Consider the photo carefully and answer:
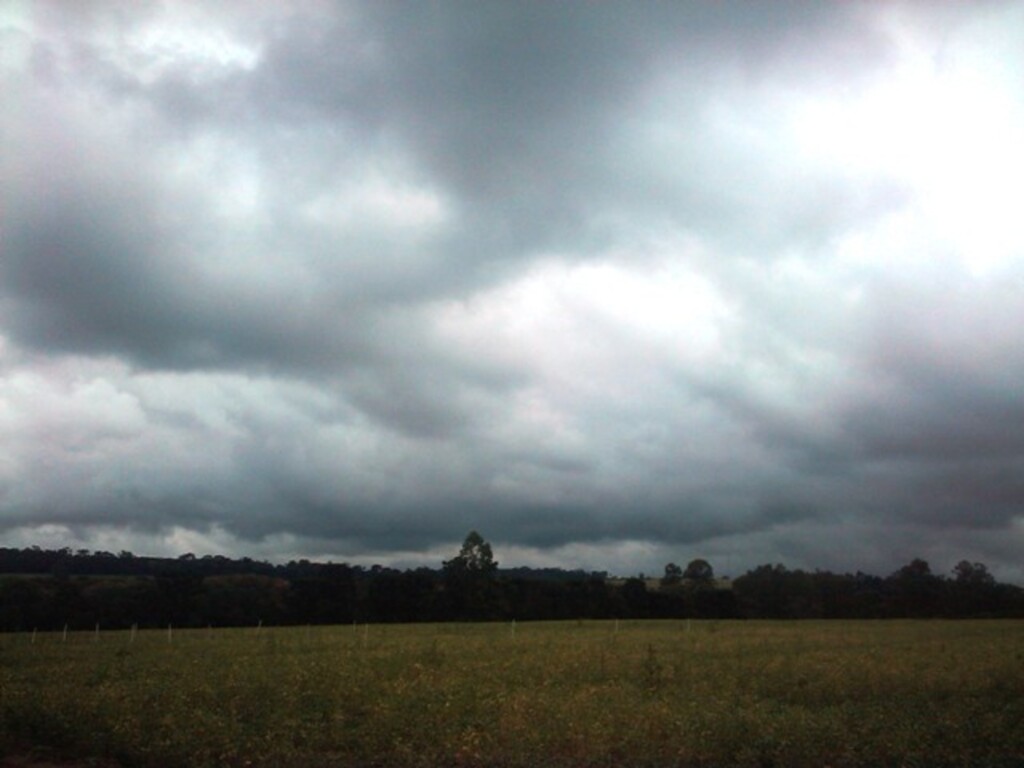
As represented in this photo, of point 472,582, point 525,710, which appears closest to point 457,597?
point 472,582

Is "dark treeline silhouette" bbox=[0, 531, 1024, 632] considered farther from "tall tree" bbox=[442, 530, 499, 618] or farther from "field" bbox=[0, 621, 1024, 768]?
"field" bbox=[0, 621, 1024, 768]

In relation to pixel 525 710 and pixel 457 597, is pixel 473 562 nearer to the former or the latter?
pixel 457 597

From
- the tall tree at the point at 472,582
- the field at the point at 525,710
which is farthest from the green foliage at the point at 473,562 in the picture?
the field at the point at 525,710

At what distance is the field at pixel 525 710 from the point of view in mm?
17688

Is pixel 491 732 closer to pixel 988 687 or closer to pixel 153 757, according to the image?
pixel 153 757

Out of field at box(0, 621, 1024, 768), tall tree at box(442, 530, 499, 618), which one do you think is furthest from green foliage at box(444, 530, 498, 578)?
field at box(0, 621, 1024, 768)

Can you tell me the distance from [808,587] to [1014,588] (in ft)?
96.0

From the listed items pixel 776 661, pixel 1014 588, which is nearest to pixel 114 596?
pixel 776 661

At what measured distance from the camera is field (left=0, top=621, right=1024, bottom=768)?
58.0 feet

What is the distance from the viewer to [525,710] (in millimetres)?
21703

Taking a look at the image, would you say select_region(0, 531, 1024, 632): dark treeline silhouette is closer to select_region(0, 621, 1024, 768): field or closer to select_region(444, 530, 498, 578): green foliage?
select_region(444, 530, 498, 578): green foliage

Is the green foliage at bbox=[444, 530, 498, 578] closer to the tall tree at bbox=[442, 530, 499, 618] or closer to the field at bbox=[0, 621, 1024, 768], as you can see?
the tall tree at bbox=[442, 530, 499, 618]

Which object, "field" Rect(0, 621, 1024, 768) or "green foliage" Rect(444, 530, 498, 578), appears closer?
"field" Rect(0, 621, 1024, 768)

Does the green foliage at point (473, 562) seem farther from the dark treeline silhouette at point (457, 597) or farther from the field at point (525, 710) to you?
the field at point (525, 710)
